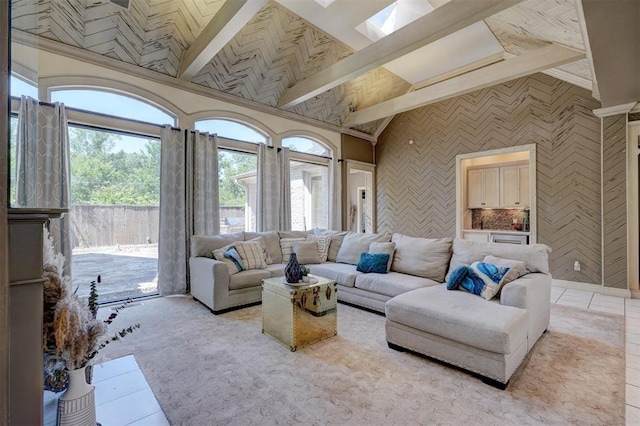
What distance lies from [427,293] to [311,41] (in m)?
4.23

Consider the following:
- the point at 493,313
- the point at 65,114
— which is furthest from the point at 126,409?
the point at 65,114

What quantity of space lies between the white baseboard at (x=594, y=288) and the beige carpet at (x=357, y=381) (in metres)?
1.79

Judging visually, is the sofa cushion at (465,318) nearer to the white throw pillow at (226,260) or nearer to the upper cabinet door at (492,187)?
the white throw pillow at (226,260)

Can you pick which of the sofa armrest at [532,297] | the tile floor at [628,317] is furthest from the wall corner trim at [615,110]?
the sofa armrest at [532,297]

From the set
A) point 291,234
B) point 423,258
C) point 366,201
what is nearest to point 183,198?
point 291,234

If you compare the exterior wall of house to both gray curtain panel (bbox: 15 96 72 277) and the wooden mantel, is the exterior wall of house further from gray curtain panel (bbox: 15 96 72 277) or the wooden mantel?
the wooden mantel

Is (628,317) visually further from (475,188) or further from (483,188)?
(475,188)

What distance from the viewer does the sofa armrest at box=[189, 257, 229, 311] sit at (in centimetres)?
356

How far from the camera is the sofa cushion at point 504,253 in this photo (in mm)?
2936

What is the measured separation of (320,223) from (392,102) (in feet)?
10.3

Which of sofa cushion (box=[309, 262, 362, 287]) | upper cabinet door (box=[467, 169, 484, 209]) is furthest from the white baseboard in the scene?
sofa cushion (box=[309, 262, 362, 287])

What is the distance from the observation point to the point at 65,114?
3498 mm

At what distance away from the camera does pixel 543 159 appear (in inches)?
209

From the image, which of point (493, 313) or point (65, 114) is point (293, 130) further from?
point (493, 313)
